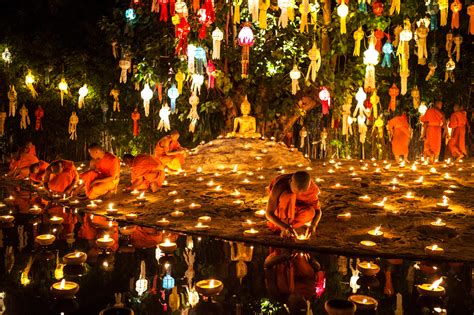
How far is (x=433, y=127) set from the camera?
410 inches

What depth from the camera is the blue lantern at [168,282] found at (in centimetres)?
330

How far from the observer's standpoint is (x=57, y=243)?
439 cm

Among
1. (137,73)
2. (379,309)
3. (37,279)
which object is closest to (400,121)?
(137,73)

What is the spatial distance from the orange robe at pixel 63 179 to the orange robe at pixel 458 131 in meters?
8.44

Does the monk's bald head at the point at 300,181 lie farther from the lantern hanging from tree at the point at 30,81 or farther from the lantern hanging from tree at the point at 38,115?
the lantern hanging from tree at the point at 38,115

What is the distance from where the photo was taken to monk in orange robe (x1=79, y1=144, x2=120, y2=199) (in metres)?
6.52

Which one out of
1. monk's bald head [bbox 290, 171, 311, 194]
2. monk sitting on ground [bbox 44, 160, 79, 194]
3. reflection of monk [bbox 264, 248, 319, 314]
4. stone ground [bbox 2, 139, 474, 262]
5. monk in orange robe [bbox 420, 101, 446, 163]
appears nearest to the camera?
reflection of monk [bbox 264, 248, 319, 314]

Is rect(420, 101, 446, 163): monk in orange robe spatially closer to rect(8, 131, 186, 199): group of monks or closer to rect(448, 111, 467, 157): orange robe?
rect(448, 111, 467, 157): orange robe

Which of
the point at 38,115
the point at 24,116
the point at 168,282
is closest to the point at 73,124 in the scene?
the point at 38,115

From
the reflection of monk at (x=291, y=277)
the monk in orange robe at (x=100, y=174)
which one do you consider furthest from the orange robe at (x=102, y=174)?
the reflection of monk at (x=291, y=277)

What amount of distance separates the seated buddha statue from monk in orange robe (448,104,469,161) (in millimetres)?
4537

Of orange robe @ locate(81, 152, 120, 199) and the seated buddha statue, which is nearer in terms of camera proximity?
orange robe @ locate(81, 152, 120, 199)

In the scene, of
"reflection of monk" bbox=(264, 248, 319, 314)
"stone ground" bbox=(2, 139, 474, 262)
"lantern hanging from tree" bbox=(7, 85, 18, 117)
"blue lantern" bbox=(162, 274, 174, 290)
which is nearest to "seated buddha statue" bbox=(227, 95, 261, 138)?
"stone ground" bbox=(2, 139, 474, 262)

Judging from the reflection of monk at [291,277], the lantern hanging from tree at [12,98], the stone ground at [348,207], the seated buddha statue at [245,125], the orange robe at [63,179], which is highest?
the lantern hanging from tree at [12,98]
